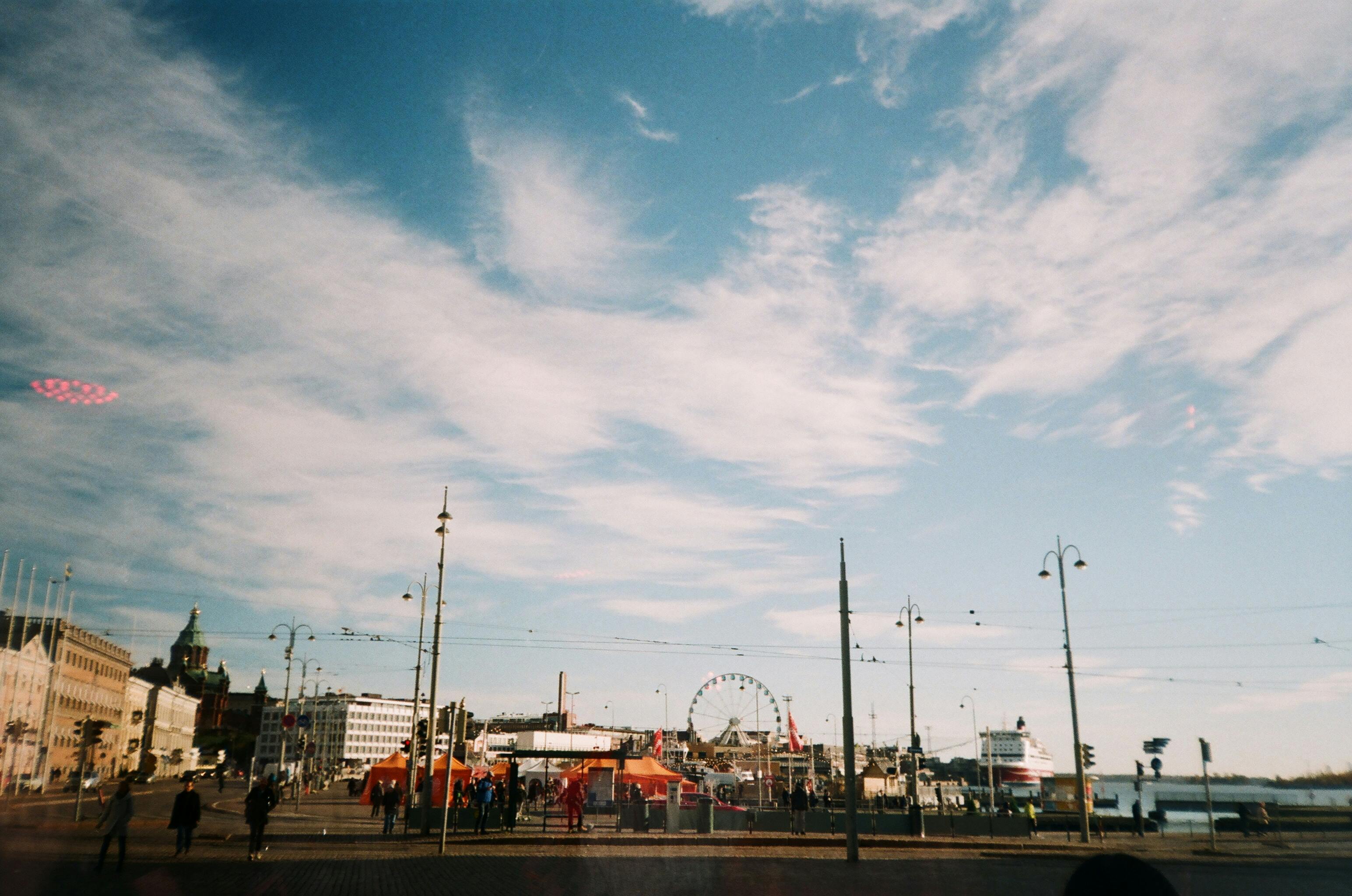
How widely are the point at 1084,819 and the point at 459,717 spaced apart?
2279cm

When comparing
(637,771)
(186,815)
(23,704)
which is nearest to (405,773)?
(637,771)

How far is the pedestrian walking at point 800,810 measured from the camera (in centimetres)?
3612

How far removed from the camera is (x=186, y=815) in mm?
21109

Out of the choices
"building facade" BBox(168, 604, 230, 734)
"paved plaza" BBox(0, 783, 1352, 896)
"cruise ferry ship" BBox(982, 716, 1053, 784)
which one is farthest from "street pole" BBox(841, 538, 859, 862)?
"building facade" BBox(168, 604, 230, 734)

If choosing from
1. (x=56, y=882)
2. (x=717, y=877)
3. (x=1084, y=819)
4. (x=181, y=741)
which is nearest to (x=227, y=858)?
(x=56, y=882)

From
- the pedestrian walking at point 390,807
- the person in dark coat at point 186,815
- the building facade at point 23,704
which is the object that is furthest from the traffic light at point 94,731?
the building facade at point 23,704

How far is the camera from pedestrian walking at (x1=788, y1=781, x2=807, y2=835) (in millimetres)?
36125

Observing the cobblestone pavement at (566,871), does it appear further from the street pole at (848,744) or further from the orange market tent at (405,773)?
the orange market tent at (405,773)

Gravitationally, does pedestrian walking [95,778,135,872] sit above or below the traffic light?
below

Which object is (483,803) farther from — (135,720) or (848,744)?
(135,720)

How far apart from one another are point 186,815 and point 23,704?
72688 millimetres

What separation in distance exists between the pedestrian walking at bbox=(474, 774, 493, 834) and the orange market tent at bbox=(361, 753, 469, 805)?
63.5 inches

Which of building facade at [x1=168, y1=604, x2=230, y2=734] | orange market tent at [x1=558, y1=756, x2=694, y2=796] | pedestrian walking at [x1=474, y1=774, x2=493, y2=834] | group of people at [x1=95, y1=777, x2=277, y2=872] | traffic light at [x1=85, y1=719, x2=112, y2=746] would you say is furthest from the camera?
building facade at [x1=168, y1=604, x2=230, y2=734]

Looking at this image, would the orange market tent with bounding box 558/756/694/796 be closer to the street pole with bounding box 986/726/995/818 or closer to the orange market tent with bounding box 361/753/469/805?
the orange market tent with bounding box 361/753/469/805
